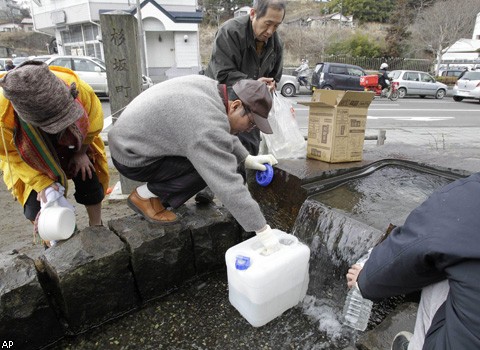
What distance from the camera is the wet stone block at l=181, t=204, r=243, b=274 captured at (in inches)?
90.4

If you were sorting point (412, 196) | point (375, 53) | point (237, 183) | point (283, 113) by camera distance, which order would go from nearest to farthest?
1. point (237, 183)
2. point (412, 196)
3. point (283, 113)
4. point (375, 53)

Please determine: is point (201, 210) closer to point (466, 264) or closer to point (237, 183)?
point (237, 183)

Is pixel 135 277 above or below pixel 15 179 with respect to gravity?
below

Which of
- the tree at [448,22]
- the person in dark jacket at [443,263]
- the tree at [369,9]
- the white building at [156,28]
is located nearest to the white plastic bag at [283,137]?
the person in dark jacket at [443,263]

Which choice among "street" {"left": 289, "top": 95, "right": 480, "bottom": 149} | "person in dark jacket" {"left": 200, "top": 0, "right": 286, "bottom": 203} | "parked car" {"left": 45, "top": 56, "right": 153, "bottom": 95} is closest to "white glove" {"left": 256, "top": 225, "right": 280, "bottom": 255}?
"person in dark jacket" {"left": 200, "top": 0, "right": 286, "bottom": 203}

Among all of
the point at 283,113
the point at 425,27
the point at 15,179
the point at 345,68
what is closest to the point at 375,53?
the point at 425,27

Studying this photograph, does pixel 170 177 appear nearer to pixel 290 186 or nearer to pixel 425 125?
pixel 290 186

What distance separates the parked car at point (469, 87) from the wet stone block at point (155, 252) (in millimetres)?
17702

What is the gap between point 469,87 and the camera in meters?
15.4

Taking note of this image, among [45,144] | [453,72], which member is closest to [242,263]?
[45,144]

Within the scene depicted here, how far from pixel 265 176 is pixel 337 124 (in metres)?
0.70

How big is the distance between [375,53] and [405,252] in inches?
1272

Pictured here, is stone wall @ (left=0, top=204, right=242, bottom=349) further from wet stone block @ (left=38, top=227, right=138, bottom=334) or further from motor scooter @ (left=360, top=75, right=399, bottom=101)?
motor scooter @ (left=360, top=75, right=399, bottom=101)

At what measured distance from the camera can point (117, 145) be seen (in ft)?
6.73
